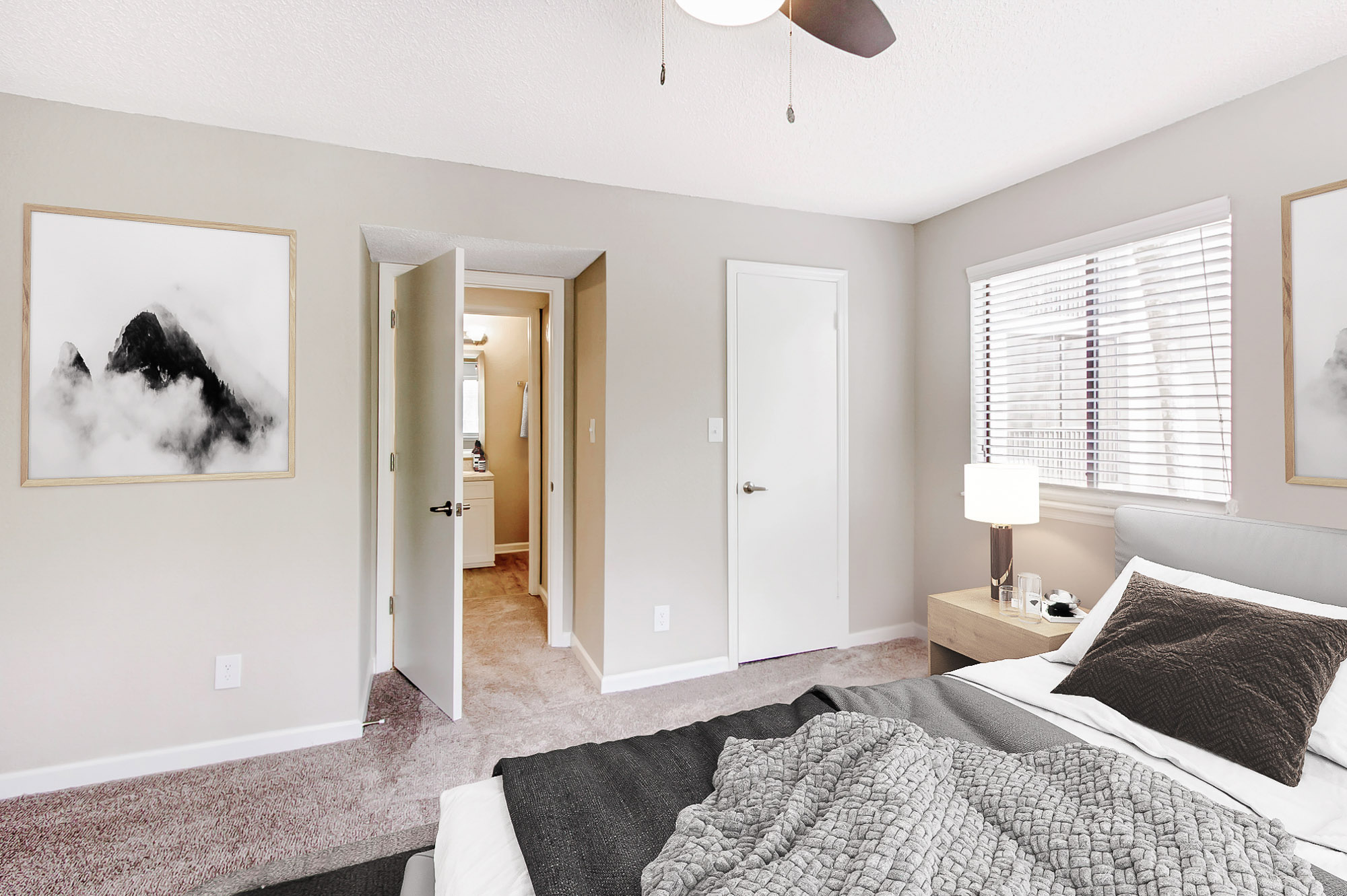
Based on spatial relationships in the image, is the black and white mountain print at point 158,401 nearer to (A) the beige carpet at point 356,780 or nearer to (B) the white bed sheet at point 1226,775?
(A) the beige carpet at point 356,780

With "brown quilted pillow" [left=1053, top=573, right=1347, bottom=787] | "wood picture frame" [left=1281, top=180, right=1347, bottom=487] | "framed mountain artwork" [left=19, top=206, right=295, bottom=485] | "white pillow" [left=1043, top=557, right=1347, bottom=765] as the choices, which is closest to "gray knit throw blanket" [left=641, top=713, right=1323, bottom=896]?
"brown quilted pillow" [left=1053, top=573, right=1347, bottom=787]

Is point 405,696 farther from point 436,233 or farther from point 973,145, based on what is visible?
point 973,145

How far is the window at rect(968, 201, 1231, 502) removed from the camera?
2.34 meters

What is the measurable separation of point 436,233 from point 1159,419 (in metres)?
3.11

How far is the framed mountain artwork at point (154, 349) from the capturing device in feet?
7.25

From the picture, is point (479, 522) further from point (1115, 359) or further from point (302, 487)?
point (1115, 359)

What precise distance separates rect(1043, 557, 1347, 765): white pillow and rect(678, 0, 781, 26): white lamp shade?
1.94 metres

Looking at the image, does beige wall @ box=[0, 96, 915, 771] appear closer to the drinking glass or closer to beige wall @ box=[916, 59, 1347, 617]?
beige wall @ box=[916, 59, 1347, 617]

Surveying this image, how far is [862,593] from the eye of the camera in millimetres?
3658

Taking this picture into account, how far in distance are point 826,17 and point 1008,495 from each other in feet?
6.86

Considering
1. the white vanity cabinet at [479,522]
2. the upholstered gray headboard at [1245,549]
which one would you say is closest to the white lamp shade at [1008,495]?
the upholstered gray headboard at [1245,549]

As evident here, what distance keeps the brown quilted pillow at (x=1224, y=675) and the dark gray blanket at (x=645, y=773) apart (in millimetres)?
263

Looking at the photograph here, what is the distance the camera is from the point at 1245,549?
199 cm

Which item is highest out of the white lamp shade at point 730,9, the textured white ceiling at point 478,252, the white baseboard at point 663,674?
the textured white ceiling at point 478,252
